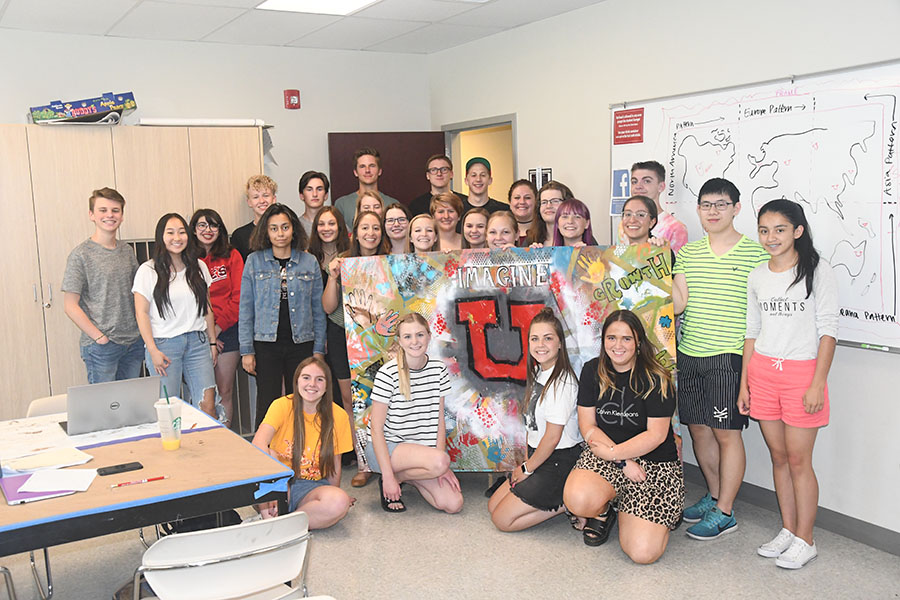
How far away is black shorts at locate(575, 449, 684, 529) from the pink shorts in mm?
Result: 460

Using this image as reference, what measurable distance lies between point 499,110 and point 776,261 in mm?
2996

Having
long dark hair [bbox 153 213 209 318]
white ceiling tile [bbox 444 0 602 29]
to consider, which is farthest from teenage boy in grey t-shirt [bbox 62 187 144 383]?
white ceiling tile [bbox 444 0 602 29]

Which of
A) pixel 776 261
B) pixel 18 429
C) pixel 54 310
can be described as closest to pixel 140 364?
pixel 54 310

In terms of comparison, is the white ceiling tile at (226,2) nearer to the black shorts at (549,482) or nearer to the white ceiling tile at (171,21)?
the white ceiling tile at (171,21)

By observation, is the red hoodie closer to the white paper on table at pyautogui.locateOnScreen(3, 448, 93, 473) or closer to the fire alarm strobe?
the fire alarm strobe

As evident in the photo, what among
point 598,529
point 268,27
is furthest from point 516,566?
point 268,27

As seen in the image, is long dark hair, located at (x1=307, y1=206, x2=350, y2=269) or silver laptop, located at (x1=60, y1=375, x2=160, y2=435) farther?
long dark hair, located at (x1=307, y1=206, x2=350, y2=269)

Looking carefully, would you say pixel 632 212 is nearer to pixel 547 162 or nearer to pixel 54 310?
pixel 547 162

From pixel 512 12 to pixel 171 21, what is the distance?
7.25 feet

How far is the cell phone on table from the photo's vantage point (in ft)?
8.28

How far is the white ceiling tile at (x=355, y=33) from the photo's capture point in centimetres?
532

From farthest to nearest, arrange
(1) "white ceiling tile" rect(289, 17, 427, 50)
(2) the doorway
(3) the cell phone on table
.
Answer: (2) the doorway → (1) "white ceiling tile" rect(289, 17, 427, 50) → (3) the cell phone on table

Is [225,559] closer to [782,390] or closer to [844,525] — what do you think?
[782,390]

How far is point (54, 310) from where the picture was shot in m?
5.02
